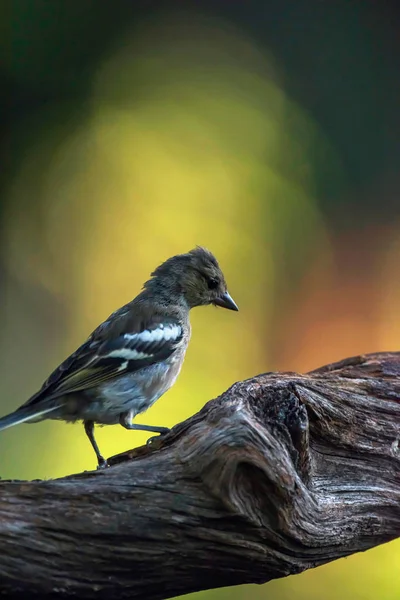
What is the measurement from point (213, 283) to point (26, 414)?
3.31 ft

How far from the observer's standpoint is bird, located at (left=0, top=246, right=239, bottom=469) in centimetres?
228

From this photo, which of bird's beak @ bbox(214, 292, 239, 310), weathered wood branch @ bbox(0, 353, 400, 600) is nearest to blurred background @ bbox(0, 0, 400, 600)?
bird's beak @ bbox(214, 292, 239, 310)

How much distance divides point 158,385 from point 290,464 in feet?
3.35

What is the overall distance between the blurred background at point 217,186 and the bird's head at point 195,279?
37.9 inches

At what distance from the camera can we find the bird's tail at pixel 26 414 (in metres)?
2.01

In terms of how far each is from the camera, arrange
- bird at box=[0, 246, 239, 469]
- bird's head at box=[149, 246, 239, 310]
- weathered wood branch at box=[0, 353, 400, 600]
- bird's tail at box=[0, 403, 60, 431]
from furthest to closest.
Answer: bird's head at box=[149, 246, 239, 310] → bird at box=[0, 246, 239, 469] → bird's tail at box=[0, 403, 60, 431] → weathered wood branch at box=[0, 353, 400, 600]

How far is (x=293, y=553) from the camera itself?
1.56 meters

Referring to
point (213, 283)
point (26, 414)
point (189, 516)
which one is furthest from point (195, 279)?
point (189, 516)

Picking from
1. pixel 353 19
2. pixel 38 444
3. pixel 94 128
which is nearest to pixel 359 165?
pixel 353 19

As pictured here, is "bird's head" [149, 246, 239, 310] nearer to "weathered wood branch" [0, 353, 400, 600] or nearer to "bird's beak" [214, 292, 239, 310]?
"bird's beak" [214, 292, 239, 310]

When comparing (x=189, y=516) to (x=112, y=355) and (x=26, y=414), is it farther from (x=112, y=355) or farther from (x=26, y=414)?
(x=112, y=355)

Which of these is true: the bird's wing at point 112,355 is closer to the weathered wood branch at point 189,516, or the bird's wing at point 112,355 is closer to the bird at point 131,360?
the bird at point 131,360

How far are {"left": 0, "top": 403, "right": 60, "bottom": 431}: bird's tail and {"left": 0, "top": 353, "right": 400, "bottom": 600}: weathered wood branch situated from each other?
54 cm

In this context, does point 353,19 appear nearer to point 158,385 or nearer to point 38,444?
point 158,385
